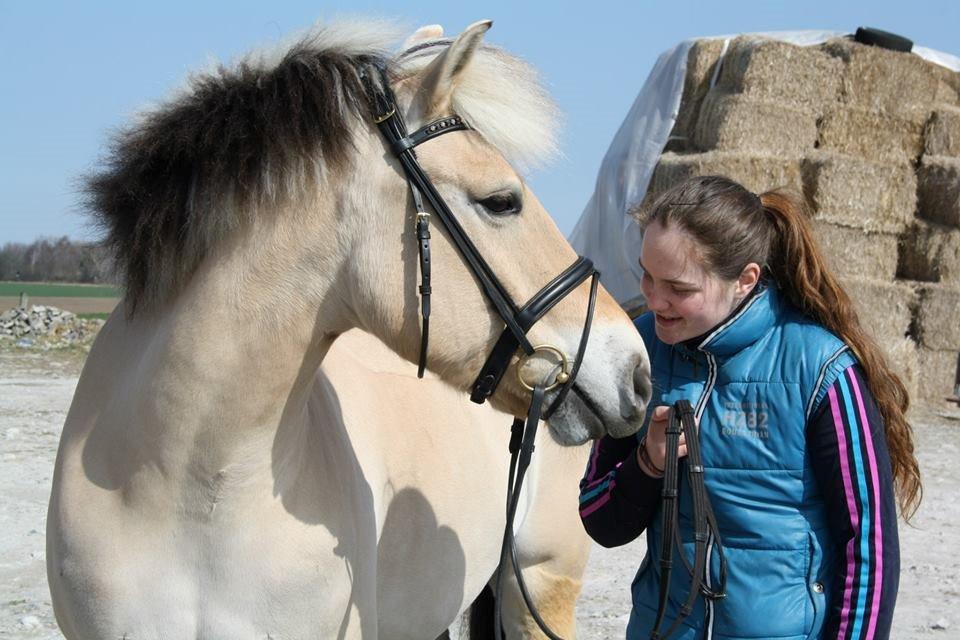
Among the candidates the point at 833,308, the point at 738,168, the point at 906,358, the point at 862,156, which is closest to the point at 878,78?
the point at 862,156

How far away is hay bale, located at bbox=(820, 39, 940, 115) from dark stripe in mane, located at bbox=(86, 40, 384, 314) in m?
10.0

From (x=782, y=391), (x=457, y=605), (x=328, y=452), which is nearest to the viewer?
(x=782, y=391)

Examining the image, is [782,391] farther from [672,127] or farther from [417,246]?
[672,127]

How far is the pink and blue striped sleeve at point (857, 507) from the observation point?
6.09 feet

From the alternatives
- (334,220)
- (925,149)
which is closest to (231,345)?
(334,220)

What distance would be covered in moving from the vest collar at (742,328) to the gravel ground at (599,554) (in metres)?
2.60

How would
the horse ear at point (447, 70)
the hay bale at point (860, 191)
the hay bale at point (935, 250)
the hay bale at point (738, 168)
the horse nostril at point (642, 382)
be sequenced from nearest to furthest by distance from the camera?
the horse ear at point (447, 70), the horse nostril at point (642, 382), the hay bale at point (738, 168), the hay bale at point (860, 191), the hay bale at point (935, 250)

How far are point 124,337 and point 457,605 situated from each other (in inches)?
54.4

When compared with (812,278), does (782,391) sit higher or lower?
lower

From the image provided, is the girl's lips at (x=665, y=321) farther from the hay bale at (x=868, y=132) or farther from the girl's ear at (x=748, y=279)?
the hay bale at (x=868, y=132)

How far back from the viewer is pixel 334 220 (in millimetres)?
2031

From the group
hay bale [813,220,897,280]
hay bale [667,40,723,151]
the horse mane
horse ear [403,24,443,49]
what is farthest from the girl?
hay bale [667,40,723,151]

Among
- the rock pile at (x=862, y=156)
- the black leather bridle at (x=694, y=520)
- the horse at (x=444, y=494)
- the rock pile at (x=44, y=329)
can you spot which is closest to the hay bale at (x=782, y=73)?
the rock pile at (x=862, y=156)

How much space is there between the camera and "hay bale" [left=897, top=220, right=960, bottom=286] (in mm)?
10977
